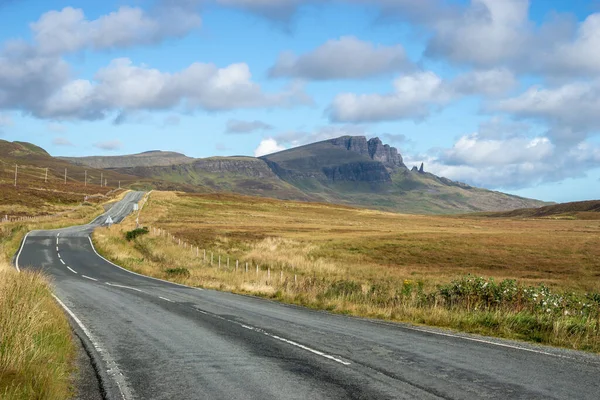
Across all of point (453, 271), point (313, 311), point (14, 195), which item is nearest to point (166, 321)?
point (313, 311)

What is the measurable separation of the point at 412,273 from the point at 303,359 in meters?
27.4

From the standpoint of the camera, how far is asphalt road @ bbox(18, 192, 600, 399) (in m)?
7.89

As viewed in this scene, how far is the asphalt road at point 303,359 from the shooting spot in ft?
25.9

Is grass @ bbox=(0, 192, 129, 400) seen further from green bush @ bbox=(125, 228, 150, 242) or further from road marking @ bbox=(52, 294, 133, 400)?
green bush @ bbox=(125, 228, 150, 242)

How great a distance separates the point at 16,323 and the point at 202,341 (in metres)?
4.12

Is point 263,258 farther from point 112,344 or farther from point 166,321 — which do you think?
point 112,344

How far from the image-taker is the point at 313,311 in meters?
18.4

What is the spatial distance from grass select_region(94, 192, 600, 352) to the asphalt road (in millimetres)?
1856

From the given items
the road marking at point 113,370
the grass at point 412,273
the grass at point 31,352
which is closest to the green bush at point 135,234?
the grass at point 412,273

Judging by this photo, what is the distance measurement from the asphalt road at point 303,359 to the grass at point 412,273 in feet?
6.09

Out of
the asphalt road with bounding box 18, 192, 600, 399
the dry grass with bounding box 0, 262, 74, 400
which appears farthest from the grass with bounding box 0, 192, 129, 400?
the asphalt road with bounding box 18, 192, 600, 399

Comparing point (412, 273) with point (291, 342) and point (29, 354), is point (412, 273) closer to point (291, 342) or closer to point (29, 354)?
point (291, 342)

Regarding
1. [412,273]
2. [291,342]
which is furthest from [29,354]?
[412,273]

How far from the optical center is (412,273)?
119ft
